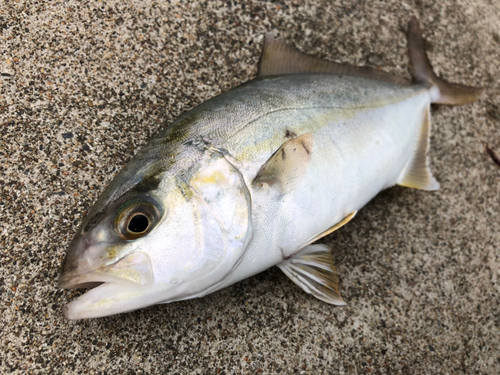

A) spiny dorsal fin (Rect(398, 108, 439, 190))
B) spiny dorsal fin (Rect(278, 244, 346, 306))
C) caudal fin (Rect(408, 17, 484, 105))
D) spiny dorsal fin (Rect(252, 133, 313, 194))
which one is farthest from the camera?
caudal fin (Rect(408, 17, 484, 105))

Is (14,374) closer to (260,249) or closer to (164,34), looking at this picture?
(260,249)

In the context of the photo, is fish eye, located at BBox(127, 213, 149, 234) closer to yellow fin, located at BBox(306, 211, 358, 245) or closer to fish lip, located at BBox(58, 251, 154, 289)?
fish lip, located at BBox(58, 251, 154, 289)

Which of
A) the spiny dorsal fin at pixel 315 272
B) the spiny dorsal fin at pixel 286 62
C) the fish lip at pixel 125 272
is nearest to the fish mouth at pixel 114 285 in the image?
the fish lip at pixel 125 272

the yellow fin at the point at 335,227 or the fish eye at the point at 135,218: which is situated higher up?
the fish eye at the point at 135,218

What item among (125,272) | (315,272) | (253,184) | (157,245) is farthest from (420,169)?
(125,272)

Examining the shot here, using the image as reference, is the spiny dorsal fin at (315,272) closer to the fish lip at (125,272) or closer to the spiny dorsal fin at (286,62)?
the fish lip at (125,272)

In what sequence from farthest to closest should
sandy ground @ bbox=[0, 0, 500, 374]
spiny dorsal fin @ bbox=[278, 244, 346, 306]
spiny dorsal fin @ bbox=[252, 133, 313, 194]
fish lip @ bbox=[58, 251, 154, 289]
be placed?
spiny dorsal fin @ bbox=[278, 244, 346, 306]
sandy ground @ bbox=[0, 0, 500, 374]
spiny dorsal fin @ bbox=[252, 133, 313, 194]
fish lip @ bbox=[58, 251, 154, 289]

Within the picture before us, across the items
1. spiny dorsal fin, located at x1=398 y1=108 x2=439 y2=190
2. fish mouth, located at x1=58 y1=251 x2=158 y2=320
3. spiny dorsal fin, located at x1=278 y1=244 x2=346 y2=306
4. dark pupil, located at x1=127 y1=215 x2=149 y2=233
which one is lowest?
spiny dorsal fin, located at x1=278 y1=244 x2=346 y2=306

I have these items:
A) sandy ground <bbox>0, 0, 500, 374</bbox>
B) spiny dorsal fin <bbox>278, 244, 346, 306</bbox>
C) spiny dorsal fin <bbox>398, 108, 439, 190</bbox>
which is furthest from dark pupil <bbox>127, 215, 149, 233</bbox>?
spiny dorsal fin <bbox>398, 108, 439, 190</bbox>
